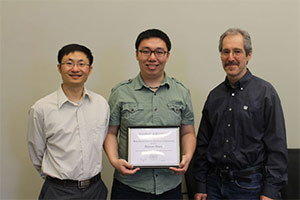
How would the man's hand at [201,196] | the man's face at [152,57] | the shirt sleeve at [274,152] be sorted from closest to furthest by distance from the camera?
the shirt sleeve at [274,152] < the man's face at [152,57] < the man's hand at [201,196]

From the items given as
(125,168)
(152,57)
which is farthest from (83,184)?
(152,57)

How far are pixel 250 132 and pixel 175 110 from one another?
49 centimetres

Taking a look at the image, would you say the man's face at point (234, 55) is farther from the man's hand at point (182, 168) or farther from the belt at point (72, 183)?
the belt at point (72, 183)

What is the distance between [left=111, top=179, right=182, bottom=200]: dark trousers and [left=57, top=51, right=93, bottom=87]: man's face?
74 cm

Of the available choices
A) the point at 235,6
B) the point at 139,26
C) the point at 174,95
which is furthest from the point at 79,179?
the point at 235,6

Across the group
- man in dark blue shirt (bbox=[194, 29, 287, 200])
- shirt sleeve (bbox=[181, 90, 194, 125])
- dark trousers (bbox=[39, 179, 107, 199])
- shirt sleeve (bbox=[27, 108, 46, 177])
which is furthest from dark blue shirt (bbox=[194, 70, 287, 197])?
shirt sleeve (bbox=[27, 108, 46, 177])

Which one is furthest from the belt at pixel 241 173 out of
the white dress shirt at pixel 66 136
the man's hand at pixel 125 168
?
the white dress shirt at pixel 66 136

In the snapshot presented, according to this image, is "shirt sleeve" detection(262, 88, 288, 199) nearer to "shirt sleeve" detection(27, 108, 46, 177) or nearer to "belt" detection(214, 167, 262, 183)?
"belt" detection(214, 167, 262, 183)

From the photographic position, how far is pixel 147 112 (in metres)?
1.76

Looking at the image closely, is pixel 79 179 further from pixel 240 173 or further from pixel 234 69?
pixel 234 69

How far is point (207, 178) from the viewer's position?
186 centimetres

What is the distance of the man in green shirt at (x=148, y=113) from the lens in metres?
1.73

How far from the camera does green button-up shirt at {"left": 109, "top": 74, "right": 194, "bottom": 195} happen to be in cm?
174

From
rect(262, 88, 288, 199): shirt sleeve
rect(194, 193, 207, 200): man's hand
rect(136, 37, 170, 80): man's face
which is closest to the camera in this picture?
rect(262, 88, 288, 199): shirt sleeve
